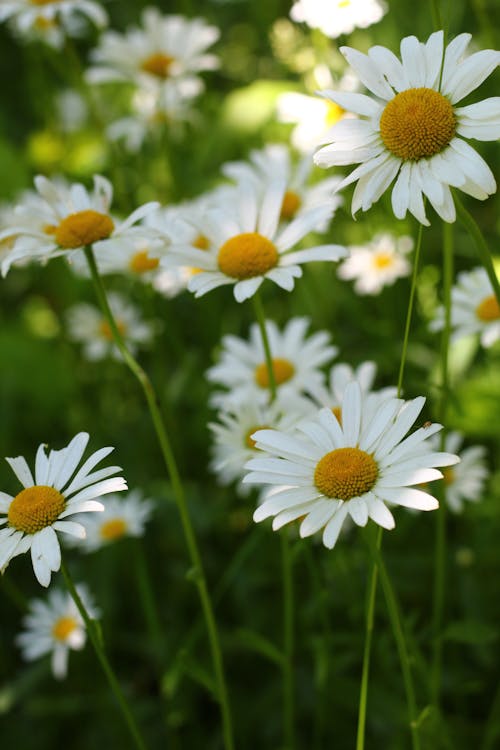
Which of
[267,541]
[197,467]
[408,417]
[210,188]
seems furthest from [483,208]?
[408,417]

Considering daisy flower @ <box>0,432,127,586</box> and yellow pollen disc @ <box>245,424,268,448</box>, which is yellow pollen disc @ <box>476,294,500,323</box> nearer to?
yellow pollen disc @ <box>245,424,268,448</box>

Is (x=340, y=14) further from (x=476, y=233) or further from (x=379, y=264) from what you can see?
(x=379, y=264)

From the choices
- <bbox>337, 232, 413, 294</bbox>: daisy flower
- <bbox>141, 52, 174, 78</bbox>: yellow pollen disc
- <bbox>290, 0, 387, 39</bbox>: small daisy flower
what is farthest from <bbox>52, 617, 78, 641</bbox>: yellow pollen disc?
<bbox>141, 52, 174, 78</bbox>: yellow pollen disc

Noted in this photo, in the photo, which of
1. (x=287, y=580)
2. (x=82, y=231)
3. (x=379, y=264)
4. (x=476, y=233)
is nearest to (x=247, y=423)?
(x=287, y=580)

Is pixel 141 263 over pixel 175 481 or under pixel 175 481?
over

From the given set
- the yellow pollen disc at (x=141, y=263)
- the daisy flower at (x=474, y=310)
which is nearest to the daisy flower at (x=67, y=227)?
the yellow pollen disc at (x=141, y=263)

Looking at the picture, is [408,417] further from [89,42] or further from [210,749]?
[89,42]

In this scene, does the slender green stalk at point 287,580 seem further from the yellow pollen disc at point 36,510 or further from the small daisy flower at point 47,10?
the small daisy flower at point 47,10
